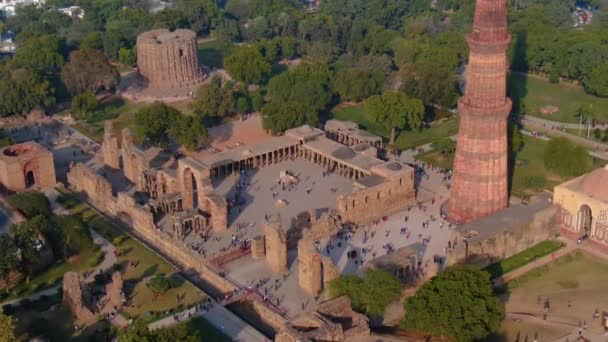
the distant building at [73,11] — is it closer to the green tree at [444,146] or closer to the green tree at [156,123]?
the green tree at [156,123]

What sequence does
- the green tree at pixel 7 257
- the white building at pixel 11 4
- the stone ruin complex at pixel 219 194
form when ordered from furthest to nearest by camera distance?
the white building at pixel 11 4 < the stone ruin complex at pixel 219 194 < the green tree at pixel 7 257

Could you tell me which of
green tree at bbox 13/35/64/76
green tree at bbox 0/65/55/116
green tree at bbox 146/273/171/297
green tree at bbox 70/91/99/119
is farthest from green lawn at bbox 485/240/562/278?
green tree at bbox 13/35/64/76

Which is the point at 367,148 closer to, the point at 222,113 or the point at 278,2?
the point at 222,113

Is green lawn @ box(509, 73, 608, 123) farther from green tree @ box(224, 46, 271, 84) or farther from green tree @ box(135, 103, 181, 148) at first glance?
green tree @ box(135, 103, 181, 148)

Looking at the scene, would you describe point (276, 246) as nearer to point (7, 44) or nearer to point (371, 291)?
point (371, 291)

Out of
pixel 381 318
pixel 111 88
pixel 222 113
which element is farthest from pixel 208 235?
pixel 111 88


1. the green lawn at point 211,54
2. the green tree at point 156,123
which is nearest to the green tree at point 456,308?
the green tree at point 156,123
